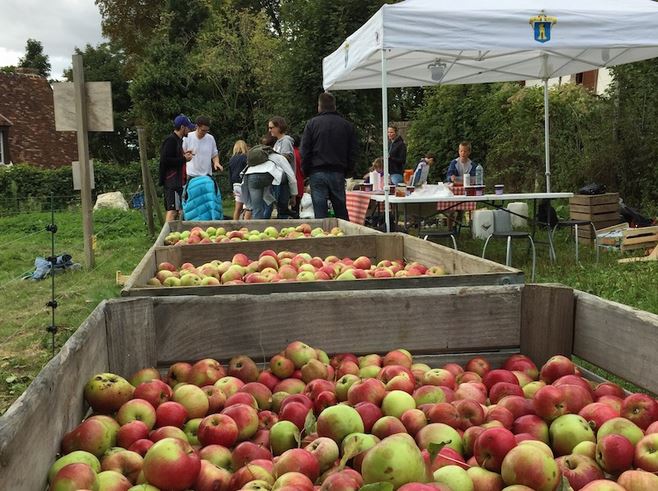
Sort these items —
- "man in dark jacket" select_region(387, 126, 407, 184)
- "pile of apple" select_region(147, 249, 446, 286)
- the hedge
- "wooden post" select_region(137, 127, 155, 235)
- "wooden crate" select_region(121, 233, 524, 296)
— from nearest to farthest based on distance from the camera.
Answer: "wooden crate" select_region(121, 233, 524, 296)
"pile of apple" select_region(147, 249, 446, 286)
"wooden post" select_region(137, 127, 155, 235)
"man in dark jacket" select_region(387, 126, 407, 184)
the hedge

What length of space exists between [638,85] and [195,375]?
12.8 metres

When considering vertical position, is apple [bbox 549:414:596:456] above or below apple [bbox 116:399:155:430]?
below

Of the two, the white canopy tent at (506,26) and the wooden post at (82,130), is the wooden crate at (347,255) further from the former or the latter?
the wooden post at (82,130)

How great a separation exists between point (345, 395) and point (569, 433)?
0.73 meters

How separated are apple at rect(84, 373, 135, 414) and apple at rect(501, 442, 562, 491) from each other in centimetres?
115

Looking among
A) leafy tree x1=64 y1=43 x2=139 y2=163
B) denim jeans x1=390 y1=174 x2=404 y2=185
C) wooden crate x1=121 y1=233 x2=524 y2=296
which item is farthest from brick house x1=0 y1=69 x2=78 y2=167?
wooden crate x1=121 y1=233 x2=524 y2=296

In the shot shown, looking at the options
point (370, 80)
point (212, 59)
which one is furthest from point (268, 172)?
point (212, 59)

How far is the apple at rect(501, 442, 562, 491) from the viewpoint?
1546 mm

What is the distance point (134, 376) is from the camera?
2.29 metres

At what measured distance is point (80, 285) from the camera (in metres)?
8.21

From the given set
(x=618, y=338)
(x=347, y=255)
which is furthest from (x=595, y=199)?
(x=618, y=338)

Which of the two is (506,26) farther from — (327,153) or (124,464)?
(124,464)

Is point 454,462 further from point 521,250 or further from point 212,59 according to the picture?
point 212,59

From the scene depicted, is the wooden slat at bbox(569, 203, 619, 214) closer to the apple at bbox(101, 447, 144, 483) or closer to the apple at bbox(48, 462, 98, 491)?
the apple at bbox(101, 447, 144, 483)
